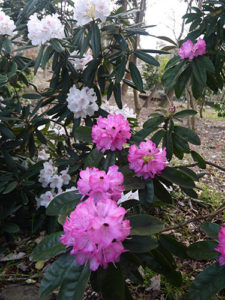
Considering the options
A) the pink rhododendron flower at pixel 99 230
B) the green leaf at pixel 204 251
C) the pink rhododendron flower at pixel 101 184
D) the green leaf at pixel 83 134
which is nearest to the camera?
the pink rhododendron flower at pixel 99 230

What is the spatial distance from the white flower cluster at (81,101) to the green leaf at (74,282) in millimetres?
853

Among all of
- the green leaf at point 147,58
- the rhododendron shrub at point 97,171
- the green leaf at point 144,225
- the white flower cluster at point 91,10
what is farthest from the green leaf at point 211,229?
the white flower cluster at point 91,10

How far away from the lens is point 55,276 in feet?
1.77

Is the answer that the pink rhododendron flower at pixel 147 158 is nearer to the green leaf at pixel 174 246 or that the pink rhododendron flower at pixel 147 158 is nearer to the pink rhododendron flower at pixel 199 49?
the green leaf at pixel 174 246

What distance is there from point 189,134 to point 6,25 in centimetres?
108

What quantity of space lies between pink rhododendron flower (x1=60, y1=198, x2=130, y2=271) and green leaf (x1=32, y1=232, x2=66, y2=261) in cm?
11

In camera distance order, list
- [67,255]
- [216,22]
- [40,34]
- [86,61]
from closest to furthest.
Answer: [67,255] < [40,34] < [216,22] < [86,61]

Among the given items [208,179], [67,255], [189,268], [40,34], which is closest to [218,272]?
[67,255]

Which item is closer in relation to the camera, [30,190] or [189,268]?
[189,268]

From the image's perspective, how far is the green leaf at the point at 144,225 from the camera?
546 millimetres

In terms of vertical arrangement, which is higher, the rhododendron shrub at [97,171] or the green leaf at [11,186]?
the rhododendron shrub at [97,171]

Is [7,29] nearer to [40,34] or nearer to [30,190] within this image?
[40,34]

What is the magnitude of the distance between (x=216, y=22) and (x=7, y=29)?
1090mm

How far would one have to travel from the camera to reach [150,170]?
72cm
